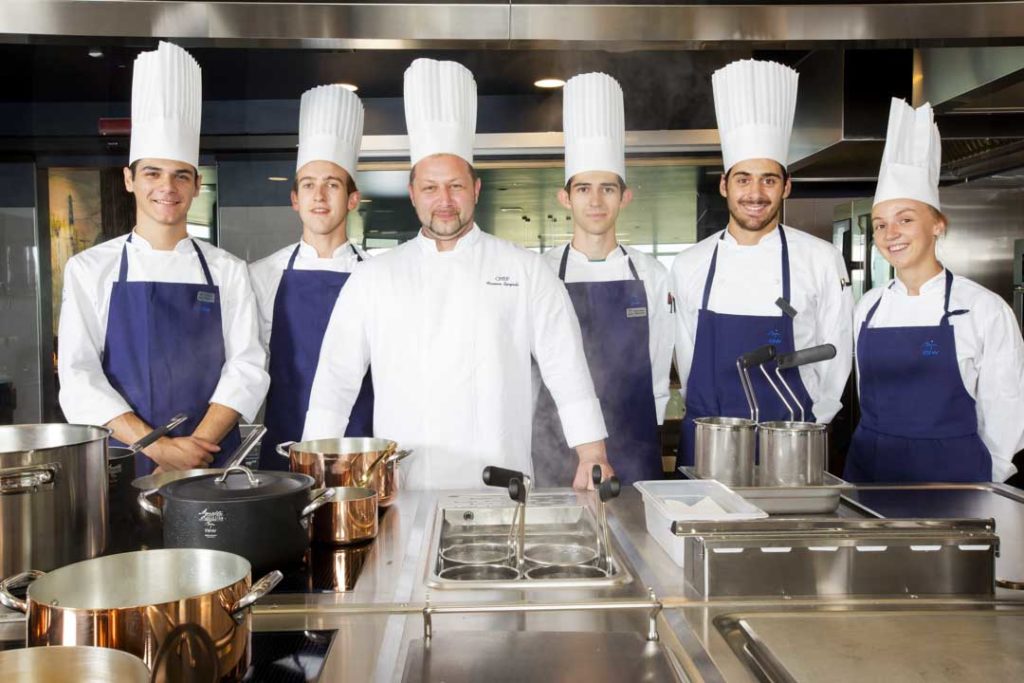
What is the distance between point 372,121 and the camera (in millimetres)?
3340

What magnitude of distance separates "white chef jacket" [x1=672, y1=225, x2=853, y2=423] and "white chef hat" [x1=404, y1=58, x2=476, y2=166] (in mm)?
946

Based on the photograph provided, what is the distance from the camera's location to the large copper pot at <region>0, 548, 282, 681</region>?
2.42 ft

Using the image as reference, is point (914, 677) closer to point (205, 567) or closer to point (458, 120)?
point (205, 567)

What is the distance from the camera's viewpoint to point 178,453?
2266 mm

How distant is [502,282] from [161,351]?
101cm

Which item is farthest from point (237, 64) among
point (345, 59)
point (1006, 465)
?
point (1006, 465)

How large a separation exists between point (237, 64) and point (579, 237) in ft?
4.78

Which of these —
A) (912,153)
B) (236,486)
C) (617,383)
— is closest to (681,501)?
(236,486)

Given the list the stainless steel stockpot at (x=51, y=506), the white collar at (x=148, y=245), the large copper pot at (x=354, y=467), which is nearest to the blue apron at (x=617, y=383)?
the white collar at (x=148, y=245)

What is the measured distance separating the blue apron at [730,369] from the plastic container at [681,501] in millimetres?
1267

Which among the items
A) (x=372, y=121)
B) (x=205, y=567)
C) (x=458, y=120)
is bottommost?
(x=205, y=567)

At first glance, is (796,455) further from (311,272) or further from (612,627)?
(311,272)

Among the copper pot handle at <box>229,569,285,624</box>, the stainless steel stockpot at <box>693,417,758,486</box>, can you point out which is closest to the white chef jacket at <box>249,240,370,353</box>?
the stainless steel stockpot at <box>693,417,758,486</box>

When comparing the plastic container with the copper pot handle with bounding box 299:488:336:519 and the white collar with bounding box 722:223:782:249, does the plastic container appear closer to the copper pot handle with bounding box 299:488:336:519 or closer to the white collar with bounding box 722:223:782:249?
the copper pot handle with bounding box 299:488:336:519
